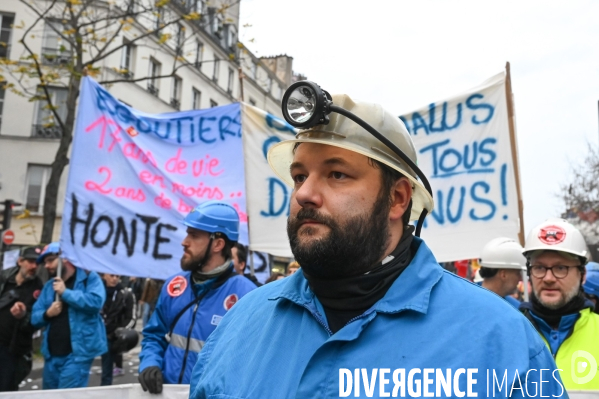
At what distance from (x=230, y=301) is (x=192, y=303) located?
25 centimetres

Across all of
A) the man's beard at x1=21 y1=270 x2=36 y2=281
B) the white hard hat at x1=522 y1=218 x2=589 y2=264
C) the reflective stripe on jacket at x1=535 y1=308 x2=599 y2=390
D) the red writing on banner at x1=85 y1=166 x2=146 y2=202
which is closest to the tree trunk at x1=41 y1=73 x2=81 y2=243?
the man's beard at x1=21 y1=270 x2=36 y2=281

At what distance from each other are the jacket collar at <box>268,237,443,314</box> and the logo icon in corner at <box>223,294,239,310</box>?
6.64 feet

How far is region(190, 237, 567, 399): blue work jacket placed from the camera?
1525mm

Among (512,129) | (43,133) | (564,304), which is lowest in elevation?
(564,304)

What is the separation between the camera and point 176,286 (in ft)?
13.5

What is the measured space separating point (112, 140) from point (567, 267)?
4.48m

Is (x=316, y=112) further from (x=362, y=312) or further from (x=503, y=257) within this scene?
(x=503, y=257)

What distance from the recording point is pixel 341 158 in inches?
74.2

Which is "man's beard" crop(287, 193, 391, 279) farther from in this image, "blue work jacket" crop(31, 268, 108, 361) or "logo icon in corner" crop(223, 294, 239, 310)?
"blue work jacket" crop(31, 268, 108, 361)

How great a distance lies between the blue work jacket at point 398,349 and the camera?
153cm

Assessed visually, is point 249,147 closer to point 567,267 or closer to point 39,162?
point 567,267

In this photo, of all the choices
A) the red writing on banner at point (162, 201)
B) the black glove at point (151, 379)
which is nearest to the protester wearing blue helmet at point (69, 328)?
the red writing on banner at point (162, 201)

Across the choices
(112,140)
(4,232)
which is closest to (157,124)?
(112,140)

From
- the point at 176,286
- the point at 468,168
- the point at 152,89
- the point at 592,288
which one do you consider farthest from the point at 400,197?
the point at 152,89
